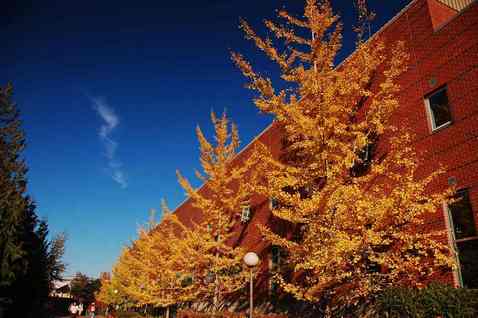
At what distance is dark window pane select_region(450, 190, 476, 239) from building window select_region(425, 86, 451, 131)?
2.44 meters

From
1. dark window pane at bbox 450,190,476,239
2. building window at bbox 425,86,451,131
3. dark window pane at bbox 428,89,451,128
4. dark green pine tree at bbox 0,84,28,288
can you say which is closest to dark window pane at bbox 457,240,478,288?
dark window pane at bbox 450,190,476,239

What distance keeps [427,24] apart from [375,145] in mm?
4627

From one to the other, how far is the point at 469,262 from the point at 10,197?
2411cm

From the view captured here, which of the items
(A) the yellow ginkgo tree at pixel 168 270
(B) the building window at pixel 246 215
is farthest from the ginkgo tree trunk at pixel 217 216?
(B) the building window at pixel 246 215

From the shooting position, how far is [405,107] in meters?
12.0

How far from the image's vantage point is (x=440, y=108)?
10.9m

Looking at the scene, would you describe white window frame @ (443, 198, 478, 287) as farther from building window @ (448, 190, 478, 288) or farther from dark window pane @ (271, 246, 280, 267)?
dark window pane @ (271, 246, 280, 267)

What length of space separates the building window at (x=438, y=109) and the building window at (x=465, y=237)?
242 centimetres

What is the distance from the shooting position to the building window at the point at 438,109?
10.6 metres

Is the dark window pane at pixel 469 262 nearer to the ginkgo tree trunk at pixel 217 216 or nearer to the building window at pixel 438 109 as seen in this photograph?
the building window at pixel 438 109

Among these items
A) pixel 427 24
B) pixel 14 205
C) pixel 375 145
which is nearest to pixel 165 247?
pixel 14 205

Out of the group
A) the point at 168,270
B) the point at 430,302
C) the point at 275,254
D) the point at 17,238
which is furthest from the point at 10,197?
the point at 430,302

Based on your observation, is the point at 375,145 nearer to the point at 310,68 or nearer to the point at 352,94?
the point at 352,94

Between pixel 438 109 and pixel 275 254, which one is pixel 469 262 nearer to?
pixel 438 109
